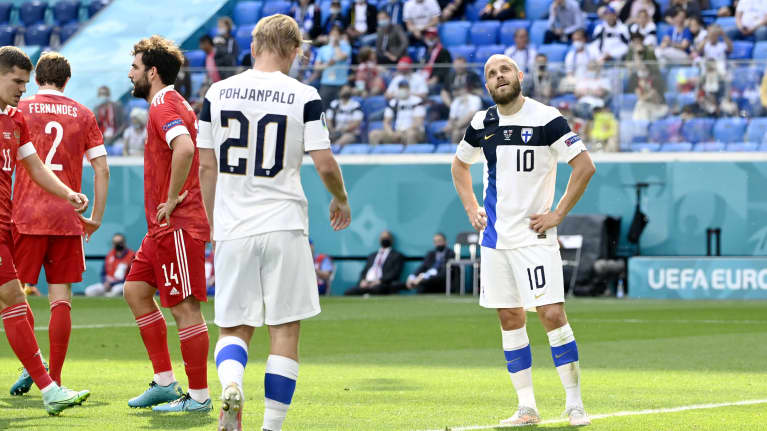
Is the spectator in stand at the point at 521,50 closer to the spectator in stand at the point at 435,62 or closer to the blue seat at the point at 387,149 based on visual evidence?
the spectator in stand at the point at 435,62

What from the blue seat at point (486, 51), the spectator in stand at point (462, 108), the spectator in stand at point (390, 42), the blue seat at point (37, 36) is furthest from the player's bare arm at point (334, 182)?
the blue seat at point (37, 36)

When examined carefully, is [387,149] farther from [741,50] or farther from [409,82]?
[741,50]

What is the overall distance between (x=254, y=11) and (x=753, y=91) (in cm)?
1196

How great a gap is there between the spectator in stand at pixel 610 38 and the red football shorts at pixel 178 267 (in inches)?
633

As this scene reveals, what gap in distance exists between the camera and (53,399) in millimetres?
7711

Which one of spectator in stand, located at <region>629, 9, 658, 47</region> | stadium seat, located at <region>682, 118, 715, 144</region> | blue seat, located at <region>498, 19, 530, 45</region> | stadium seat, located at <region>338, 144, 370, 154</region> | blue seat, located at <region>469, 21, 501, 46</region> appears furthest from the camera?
blue seat, located at <region>469, 21, 501, 46</region>

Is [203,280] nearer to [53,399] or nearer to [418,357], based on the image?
[53,399]

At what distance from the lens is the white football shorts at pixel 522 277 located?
24.5 feet

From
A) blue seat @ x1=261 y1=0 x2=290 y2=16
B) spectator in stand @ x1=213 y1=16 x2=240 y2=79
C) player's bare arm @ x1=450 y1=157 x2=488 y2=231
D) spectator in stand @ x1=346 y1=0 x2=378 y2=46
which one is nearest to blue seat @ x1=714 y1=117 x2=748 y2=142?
spectator in stand @ x1=346 y1=0 x2=378 y2=46

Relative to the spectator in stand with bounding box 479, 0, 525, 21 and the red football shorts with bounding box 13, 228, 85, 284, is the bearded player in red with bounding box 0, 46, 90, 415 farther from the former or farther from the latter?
the spectator in stand with bounding box 479, 0, 525, 21

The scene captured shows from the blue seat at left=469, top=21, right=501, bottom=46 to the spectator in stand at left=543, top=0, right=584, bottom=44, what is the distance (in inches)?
48.4

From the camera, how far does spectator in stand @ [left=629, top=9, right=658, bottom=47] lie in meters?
23.3

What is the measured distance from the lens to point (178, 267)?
792 centimetres

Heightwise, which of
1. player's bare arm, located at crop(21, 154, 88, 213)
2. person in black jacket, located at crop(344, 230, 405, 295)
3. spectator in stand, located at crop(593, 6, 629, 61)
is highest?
spectator in stand, located at crop(593, 6, 629, 61)
